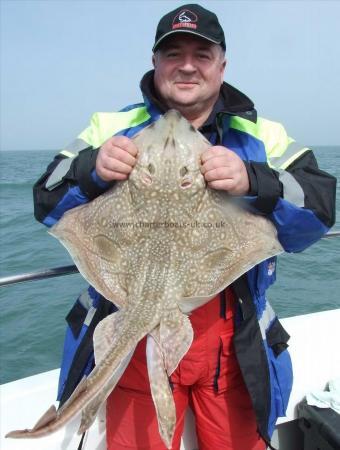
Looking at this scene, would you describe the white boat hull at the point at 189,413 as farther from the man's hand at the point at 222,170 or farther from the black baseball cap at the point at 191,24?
the black baseball cap at the point at 191,24

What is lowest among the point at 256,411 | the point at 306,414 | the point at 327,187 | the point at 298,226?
the point at 306,414

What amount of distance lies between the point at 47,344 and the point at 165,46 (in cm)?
827

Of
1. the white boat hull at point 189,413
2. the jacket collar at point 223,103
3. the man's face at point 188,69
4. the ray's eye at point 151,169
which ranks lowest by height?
the white boat hull at point 189,413

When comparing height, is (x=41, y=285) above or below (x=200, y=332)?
below

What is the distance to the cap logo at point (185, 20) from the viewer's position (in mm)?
2629

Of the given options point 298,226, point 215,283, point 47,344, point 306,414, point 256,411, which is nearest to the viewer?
point 215,283

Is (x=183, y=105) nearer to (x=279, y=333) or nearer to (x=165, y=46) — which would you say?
(x=165, y=46)

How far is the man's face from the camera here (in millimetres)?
2734

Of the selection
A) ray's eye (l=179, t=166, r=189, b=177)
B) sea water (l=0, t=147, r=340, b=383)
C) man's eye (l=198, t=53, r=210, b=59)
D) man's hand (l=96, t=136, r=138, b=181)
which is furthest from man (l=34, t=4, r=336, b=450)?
sea water (l=0, t=147, r=340, b=383)

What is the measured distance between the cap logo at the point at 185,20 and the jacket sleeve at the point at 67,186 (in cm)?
95

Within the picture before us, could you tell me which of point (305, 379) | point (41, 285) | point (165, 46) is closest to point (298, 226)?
point (165, 46)

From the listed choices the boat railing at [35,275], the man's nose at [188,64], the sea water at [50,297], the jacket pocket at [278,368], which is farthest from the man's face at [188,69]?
the sea water at [50,297]

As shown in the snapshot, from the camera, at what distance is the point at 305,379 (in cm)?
377

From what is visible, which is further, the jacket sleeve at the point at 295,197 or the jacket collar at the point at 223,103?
the jacket collar at the point at 223,103
